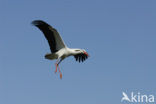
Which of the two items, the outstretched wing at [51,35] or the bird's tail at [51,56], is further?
the bird's tail at [51,56]

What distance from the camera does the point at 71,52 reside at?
61.2 m

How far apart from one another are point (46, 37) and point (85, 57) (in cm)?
318

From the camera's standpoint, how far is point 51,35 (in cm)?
6069

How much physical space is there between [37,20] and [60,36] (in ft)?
4.41

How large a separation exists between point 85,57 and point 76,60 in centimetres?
46

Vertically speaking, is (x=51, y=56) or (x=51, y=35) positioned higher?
(x=51, y=35)

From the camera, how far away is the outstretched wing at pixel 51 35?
6029 centimetres

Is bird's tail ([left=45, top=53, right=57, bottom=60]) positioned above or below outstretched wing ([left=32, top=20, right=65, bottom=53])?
below

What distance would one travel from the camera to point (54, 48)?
201 feet

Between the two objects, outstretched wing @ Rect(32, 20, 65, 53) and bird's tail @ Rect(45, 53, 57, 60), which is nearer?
outstretched wing @ Rect(32, 20, 65, 53)

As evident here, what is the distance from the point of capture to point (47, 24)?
2375 inches

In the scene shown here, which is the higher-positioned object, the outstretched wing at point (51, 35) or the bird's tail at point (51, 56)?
the outstretched wing at point (51, 35)

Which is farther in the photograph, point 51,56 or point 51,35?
point 51,56

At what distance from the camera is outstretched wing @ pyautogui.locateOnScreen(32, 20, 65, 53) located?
60.3 metres
